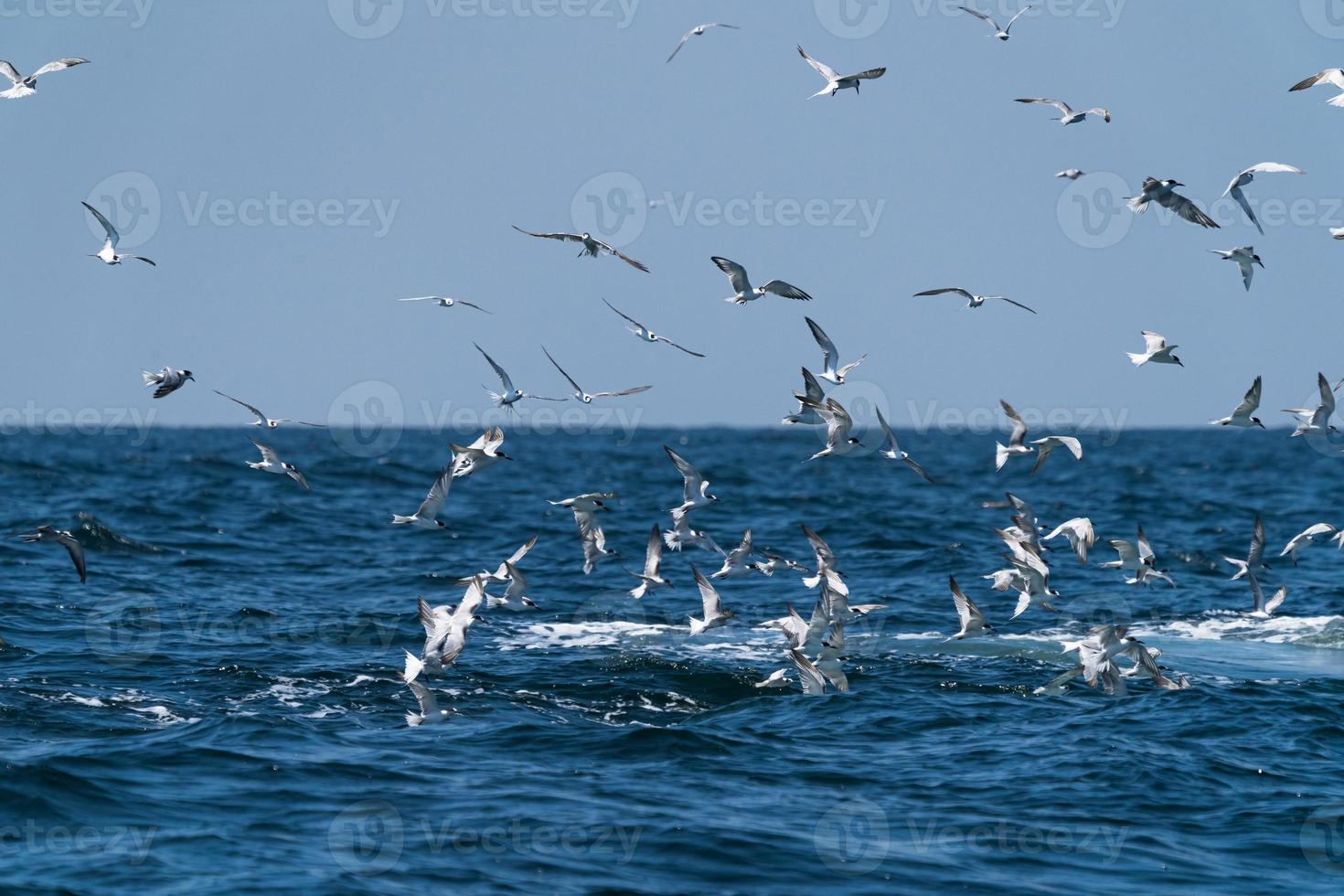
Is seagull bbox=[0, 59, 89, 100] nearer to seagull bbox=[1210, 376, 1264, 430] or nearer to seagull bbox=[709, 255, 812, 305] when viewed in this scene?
seagull bbox=[709, 255, 812, 305]

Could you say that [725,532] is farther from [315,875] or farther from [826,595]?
[315,875]

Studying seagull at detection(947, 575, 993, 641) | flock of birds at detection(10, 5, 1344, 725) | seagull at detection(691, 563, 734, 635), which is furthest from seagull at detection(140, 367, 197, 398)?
seagull at detection(947, 575, 993, 641)

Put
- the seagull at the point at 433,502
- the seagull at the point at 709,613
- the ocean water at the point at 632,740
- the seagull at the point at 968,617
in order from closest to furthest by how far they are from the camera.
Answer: the ocean water at the point at 632,740 < the seagull at the point at 433,502 < the seagull at the point at 968,617 < the seagull at the point at 709,613

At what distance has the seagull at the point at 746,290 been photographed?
22.9 m

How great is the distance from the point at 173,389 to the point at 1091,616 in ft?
64.6

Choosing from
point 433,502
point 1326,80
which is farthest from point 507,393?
point 1326,80

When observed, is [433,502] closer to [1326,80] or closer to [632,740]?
[632,740]

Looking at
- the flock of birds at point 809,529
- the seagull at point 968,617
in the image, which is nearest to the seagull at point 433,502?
the flock of birds at point 809,529

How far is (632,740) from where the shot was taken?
788 inches

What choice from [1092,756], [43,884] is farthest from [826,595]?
[43,884]

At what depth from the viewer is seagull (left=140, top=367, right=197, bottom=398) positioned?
69.5ft

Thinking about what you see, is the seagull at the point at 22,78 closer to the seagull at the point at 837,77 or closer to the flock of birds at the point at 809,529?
the flock of birds at the point at 809,529

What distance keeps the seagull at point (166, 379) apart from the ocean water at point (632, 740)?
15.0 ft

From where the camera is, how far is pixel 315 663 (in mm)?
24250
